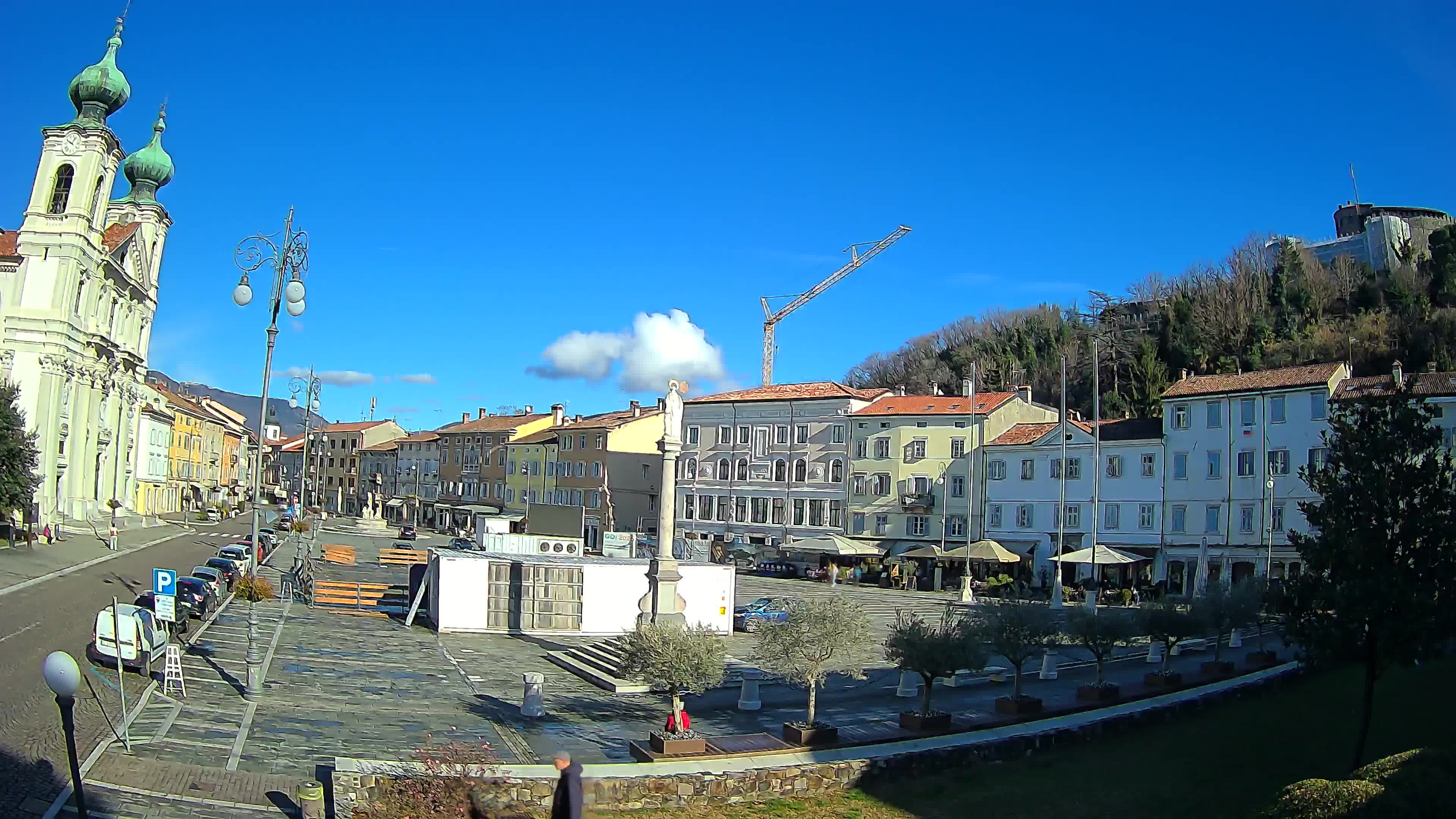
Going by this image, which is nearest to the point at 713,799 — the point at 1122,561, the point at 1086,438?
the point at 1122,561

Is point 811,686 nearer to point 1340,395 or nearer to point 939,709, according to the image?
point 939,709

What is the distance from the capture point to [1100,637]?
22.3m

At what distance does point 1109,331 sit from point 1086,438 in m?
38.8

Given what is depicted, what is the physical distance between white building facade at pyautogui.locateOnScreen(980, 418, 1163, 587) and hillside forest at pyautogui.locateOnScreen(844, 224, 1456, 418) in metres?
16.1

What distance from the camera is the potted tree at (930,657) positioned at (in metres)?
18.4

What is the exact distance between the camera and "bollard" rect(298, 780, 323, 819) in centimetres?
1314

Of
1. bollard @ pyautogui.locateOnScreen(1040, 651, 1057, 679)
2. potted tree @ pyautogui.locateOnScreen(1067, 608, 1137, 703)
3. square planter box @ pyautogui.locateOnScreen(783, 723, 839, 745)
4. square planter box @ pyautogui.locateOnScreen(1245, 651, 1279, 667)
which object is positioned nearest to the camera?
square planter box @ pyautogui.locateOnScreen(783, 723, 839, 745)

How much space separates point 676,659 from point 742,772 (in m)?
2.64

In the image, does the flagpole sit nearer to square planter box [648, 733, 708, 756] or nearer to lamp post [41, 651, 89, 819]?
square planter box [648, 733, 708, 756]

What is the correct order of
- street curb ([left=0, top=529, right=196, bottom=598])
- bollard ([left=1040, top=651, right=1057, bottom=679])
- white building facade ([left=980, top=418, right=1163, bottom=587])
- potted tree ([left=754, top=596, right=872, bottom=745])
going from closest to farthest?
potted tree ([left=754, top=596, right=872, bottom=745]), bollard ([left=1040, top=651, right=1057, bottom=679]), street curb ([left=0, top=529, right=196, bottom=598]), white building facade ([left=980, top=418, right=1163, bottom=587])

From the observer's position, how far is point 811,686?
18359 mm

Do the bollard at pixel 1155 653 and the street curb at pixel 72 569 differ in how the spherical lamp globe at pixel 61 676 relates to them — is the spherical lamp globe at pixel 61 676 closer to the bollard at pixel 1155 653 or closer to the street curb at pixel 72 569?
the street curb at pixel 72 569

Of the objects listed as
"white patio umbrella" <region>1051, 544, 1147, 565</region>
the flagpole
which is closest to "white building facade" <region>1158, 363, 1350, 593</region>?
"white patio umbrella" <region>1051, 544, 1147, 565</region>

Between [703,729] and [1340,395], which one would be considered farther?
[1340,395]
